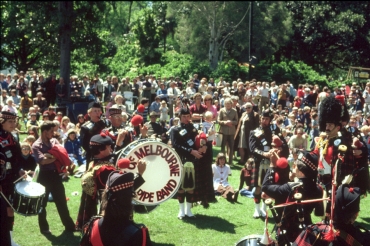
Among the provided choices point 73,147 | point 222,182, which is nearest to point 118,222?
point 222,182

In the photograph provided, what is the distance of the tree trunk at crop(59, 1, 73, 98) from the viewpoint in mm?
21656

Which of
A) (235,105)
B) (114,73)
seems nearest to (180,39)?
(114,73)

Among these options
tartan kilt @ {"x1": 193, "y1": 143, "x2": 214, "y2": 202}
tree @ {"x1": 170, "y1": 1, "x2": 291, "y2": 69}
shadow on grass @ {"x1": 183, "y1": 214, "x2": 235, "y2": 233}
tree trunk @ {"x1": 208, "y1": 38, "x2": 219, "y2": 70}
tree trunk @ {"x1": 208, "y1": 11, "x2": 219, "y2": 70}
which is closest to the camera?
shadow on grass @ {"x1": 183, "y1": 214, "x2": 235, "y2": 233}

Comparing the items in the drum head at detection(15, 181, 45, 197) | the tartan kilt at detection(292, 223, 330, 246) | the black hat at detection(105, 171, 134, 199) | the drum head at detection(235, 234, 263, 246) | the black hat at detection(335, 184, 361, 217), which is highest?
the black hat at detection(105, 171, 134, 199)

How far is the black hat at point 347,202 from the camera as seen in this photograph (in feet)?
13.8

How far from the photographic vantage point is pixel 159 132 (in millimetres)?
12094

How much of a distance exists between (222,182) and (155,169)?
4.23m

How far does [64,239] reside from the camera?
7883mm

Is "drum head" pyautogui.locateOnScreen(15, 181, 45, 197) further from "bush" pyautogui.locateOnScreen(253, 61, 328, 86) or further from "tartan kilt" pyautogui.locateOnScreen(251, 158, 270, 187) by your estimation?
"bush" pyautogui.locateOnScreen(253, 61, 328, 86)

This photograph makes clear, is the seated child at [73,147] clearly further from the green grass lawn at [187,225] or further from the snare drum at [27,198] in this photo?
the snare drum at [27,198]

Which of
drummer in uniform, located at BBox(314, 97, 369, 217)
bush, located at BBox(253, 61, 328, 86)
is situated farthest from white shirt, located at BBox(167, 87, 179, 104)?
drummer in uniform, located at BBox(314, 97, 369, 217)

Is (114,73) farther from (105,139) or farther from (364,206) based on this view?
(105,139)

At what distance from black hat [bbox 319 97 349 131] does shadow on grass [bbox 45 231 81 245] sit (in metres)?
3.94

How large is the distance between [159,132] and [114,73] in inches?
1004
